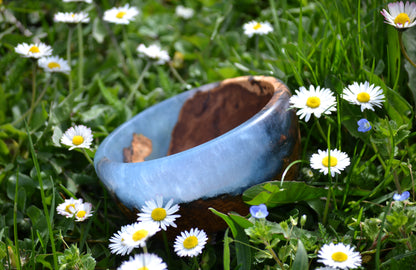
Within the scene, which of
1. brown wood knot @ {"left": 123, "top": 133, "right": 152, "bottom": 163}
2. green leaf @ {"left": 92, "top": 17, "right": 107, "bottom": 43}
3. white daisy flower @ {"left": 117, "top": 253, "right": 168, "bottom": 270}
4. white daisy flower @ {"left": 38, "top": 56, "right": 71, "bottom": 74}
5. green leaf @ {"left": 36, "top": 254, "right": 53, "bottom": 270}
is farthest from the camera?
green leaf @ {"left": 92, "top": 17, "right": 107, "bottom": 43}

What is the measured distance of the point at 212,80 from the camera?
1937mm

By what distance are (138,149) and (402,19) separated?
0.81 meters

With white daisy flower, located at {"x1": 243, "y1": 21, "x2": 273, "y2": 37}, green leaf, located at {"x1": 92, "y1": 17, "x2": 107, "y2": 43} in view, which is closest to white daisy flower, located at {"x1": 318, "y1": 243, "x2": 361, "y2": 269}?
white daisy flower, located at {"x1": 243, "y1": 21, "x2": 273, "y2": 37}

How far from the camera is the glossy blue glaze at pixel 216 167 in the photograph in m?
1.15

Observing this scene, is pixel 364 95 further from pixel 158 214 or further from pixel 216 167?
pixel 158 214

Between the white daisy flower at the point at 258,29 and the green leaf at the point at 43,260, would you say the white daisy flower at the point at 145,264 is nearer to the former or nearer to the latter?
the green leaf at the point at 43,260

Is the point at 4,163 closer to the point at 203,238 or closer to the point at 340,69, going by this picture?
the point at 203,238

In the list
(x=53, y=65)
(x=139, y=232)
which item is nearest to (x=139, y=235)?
(x=139, y=232)

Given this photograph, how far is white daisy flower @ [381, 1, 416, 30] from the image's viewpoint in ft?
3.82

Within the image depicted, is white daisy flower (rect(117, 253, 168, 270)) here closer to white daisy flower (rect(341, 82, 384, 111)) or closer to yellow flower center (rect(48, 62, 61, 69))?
white daisy flower (rect(341, 82, 384, 111))

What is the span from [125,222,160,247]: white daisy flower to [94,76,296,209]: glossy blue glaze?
0.09 meters

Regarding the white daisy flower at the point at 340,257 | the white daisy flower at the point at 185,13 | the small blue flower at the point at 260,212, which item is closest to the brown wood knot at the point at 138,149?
the small blue flower at the point at 260,212

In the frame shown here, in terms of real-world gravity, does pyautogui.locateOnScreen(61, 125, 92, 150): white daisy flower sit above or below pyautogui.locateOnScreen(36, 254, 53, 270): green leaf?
above

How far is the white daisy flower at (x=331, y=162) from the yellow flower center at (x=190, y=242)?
1.06ft
